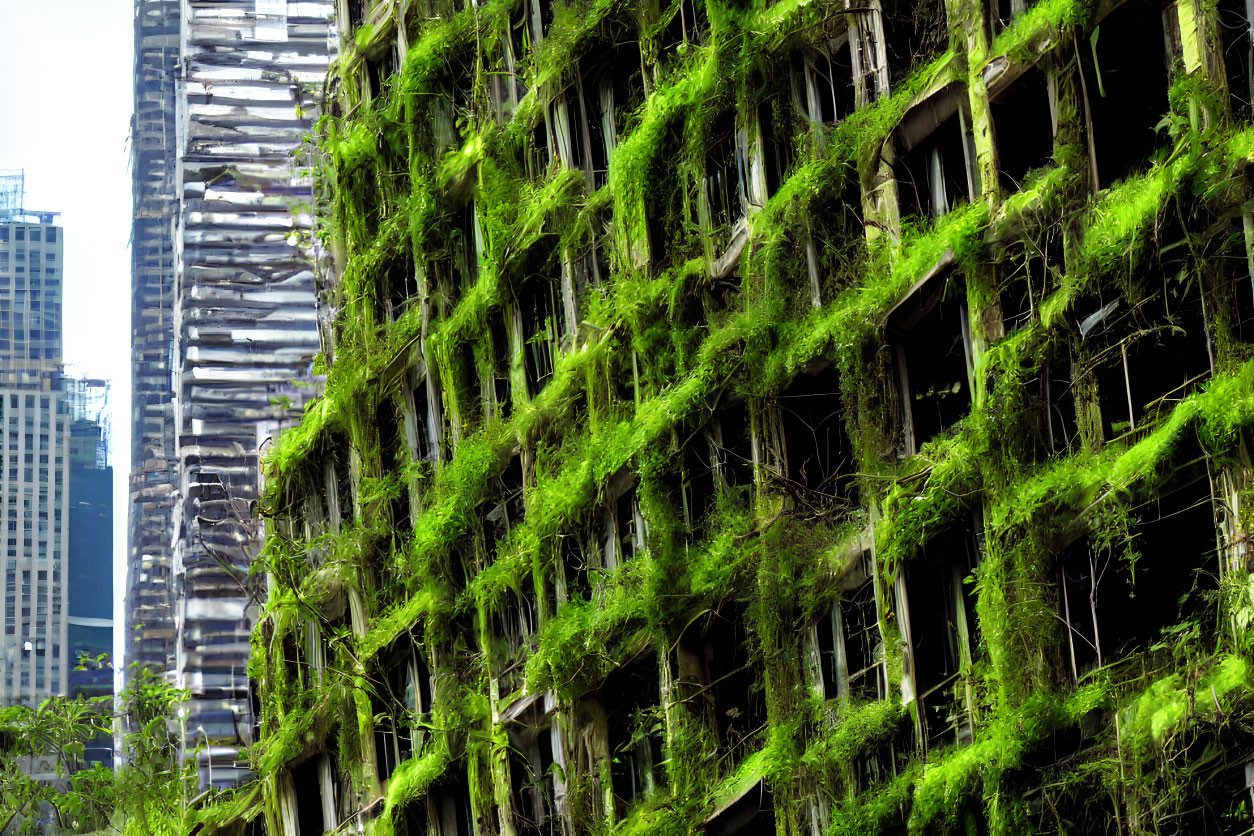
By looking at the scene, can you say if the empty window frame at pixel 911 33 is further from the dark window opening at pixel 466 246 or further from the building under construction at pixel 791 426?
the dark window opening at pixel 466 246

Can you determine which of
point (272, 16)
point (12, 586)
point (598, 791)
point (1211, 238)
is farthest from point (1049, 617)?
point (12, 586)

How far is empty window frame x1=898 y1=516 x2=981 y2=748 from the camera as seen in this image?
640 inches

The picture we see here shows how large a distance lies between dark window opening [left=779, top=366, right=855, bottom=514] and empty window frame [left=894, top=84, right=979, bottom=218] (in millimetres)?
2041

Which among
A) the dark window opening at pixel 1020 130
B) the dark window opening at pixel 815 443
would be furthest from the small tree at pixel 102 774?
the dark window opening at pixel 1020 130

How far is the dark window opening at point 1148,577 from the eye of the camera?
14148 mm

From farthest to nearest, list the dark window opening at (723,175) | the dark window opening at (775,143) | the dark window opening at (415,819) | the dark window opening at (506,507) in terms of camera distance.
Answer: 1. the dark window opening at (415,819)
2. the dark window opening at (506,507)
3. the dark window opening at (723,175)
4. the dark window opening at (775,143)

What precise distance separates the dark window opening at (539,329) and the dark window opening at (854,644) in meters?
7.15

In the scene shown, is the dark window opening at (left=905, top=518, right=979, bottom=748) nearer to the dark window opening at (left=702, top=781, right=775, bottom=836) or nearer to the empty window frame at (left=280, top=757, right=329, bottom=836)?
the dark window opening at (left=702, top=781, right=775, bottom=836)

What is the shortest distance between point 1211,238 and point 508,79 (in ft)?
44.0

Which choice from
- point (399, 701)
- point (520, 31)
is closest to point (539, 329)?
point (520, 31)

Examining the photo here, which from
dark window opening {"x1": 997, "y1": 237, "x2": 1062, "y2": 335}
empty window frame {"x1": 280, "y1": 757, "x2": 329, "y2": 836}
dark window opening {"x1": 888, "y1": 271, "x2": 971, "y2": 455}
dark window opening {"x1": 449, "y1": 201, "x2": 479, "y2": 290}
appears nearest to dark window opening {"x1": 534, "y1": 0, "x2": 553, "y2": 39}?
dark window opening {"x1": 449, "y1": 201, "x2": 479, "y2": 290}

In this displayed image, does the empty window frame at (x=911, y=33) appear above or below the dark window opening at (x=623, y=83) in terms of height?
below

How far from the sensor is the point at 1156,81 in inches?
602

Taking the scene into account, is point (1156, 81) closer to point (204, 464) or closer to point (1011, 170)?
point (1011, 170)
